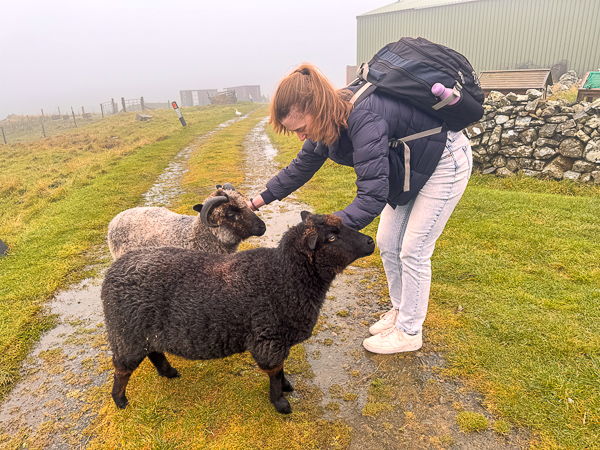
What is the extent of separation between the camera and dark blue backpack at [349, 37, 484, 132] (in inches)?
121

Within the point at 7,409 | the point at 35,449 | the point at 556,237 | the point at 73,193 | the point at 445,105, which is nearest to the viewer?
Result: the point at 445,105

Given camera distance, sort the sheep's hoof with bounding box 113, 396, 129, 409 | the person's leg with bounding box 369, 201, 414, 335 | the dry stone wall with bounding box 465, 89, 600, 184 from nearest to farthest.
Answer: the sheep's hoof with bounding box 113, 396, 129, 409 < the person's leg with bounding box 369, 201, 414, 335 < the dry stone wall with bounding box 465, 89, 600, 184

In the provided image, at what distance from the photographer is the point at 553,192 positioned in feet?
31.4

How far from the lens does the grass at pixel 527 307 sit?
354cm

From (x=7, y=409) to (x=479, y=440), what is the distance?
4886 millimetres

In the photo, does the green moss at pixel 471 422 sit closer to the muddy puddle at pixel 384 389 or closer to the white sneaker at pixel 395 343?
the muddy puddle at pixel 384 389

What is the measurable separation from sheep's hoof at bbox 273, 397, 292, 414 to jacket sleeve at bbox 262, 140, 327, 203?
2351mm

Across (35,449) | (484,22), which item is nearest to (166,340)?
(35,449)

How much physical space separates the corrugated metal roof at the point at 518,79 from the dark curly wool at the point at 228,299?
40.5 feet

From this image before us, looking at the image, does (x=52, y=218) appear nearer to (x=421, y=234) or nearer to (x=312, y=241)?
(x=312, y=241)

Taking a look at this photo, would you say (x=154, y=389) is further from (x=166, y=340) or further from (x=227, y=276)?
(x=227, y=276)

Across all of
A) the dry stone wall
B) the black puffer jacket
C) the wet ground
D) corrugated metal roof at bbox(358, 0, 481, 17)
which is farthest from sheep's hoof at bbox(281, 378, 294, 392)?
corrugated metal roof at bbox(358, 0, 481, 17)

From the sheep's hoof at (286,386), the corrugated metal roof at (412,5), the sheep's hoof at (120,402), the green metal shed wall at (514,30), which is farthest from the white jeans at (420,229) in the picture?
the corrugated metal roof at (412,5)

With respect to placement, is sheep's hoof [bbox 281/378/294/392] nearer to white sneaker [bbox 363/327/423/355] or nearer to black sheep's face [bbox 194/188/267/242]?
white sneaker [bbox 363/327/423/355]
